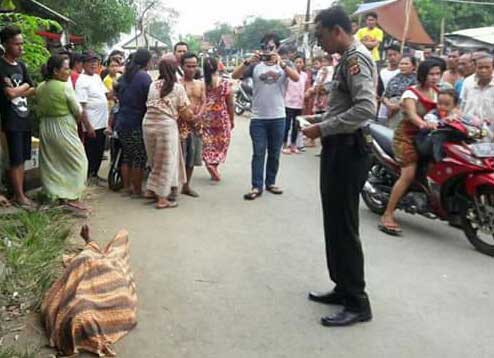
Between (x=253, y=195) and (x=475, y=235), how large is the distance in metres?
2.53

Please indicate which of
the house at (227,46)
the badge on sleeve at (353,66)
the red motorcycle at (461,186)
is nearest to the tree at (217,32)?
the house at (227,46)

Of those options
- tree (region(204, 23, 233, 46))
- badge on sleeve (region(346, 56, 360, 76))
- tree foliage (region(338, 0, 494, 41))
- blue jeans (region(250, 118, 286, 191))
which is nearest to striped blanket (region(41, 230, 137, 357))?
badge on sleeve (region(346, 56, 360, 76))

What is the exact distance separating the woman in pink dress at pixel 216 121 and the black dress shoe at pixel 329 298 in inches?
156

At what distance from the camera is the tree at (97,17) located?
637 inches

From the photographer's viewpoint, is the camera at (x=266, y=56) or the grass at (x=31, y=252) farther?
the camera at (x=266, y=56)

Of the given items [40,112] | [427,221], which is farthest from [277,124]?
[40,112]

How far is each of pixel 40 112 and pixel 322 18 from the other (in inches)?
128

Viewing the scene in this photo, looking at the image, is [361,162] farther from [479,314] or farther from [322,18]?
[479,314]

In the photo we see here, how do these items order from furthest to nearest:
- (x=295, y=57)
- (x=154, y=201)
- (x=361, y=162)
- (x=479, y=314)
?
1. (x=295, y=57)
2. (x=154, y=201)
3. (x=479, y=314)
4. (x=361, y=162)

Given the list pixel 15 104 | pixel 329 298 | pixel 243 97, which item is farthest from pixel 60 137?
pixel 243 97

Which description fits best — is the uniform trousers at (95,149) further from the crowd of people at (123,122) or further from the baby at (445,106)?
the baby at (445,106)

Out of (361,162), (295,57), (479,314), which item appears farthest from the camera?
(295,57)

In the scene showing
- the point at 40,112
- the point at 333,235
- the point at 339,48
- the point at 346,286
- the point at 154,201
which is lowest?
the point at 154,201

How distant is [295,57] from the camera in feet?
33.7
